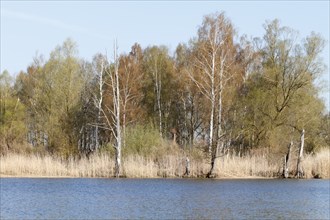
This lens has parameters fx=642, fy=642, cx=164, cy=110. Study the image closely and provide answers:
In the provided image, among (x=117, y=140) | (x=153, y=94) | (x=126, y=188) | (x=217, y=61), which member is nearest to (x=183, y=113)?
(x=153, y=94)

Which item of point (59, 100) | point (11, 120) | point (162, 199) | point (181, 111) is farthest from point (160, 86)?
point (162, 199)

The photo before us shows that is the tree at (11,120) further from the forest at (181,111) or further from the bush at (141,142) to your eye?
the bush at (141,142)

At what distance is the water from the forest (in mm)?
2784

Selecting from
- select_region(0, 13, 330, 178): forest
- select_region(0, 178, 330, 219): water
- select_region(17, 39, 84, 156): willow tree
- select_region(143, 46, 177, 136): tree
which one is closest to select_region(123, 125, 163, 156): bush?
select_region(0, 13, 330, 178): forest

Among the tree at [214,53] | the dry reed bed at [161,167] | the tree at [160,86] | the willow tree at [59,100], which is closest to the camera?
the dry reed bed at [161,167]

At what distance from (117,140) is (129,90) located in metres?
12.4

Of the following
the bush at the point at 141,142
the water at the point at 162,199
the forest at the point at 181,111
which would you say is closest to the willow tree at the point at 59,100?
the forest at the point at 181,111

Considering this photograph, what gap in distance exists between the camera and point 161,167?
32.7m

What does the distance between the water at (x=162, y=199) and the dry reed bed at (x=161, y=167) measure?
1.92 m

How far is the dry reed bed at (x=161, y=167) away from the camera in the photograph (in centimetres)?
3253

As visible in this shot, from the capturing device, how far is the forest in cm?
3353

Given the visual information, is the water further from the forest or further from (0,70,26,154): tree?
(0,70,26,154): tree

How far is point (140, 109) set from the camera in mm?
50594

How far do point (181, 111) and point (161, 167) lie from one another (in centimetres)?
2127
